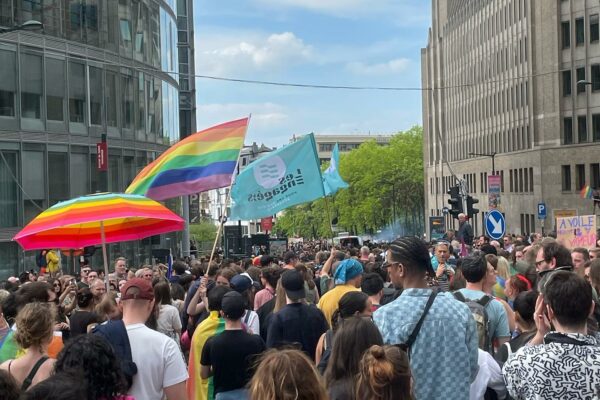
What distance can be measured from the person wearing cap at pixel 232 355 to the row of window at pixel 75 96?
21.8 meters

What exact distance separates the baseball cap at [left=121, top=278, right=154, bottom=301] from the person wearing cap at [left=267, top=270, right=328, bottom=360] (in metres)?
2.17

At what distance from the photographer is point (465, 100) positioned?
9088 cm

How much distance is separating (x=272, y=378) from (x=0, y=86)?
83.1 feet

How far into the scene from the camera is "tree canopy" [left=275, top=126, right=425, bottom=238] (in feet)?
356

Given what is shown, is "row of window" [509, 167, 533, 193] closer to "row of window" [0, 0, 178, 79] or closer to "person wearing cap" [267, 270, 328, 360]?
"row of window" [0, 0, 178, 79]

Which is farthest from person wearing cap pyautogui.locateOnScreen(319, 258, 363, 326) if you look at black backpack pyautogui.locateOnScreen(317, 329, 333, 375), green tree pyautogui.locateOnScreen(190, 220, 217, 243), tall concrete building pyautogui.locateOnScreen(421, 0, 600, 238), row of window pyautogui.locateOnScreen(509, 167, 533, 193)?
green tree pyautogui.locateOnScreen(190, 220, 217, 243)

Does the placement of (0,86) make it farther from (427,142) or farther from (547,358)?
(427,142)

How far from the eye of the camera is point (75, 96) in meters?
31.1

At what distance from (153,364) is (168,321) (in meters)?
4.03

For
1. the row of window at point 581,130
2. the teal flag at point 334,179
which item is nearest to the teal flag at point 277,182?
the teal flag at point 334,179

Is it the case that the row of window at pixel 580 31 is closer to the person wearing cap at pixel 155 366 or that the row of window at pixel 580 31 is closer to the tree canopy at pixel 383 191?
the tree canopy at pixel 383 191

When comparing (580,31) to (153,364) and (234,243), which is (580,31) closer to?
(234,243)

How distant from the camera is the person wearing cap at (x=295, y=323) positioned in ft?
27.8

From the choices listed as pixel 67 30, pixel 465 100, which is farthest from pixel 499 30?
pixel 67 30
